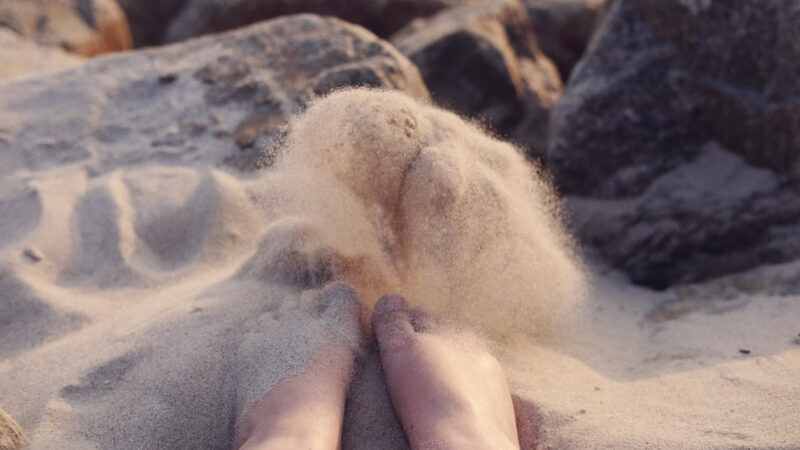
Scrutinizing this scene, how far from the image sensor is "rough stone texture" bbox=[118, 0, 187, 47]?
4.80 metres

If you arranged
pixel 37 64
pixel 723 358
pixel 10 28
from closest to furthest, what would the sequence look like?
pixel 723 358, pixel 37 64, pixel 10 28

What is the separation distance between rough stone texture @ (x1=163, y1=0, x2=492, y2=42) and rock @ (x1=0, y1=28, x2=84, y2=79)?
2.87 feet

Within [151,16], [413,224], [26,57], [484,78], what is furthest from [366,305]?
[151,16]

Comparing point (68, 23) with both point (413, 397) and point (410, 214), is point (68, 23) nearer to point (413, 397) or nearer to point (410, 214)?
point (410, 214)

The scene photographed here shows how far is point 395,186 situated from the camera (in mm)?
1717

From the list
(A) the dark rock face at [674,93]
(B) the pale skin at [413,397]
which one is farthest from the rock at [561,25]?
(B) the pale skin at [413,397]

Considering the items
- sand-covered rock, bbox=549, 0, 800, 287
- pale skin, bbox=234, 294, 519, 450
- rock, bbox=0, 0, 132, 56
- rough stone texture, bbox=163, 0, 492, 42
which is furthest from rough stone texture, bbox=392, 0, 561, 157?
rock, bbox=0, 0, 132, 56

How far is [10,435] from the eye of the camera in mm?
1299

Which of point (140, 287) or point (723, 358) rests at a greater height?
point (723, 358)

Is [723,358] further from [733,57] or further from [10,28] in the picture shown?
[10,28]

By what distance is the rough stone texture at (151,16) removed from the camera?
4.80m

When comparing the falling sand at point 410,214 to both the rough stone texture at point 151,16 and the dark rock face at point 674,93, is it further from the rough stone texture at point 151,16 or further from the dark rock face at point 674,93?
the rough stone texture at point 151,16

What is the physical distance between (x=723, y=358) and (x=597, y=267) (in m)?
0.85

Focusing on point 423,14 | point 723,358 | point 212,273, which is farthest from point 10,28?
point 723,358
